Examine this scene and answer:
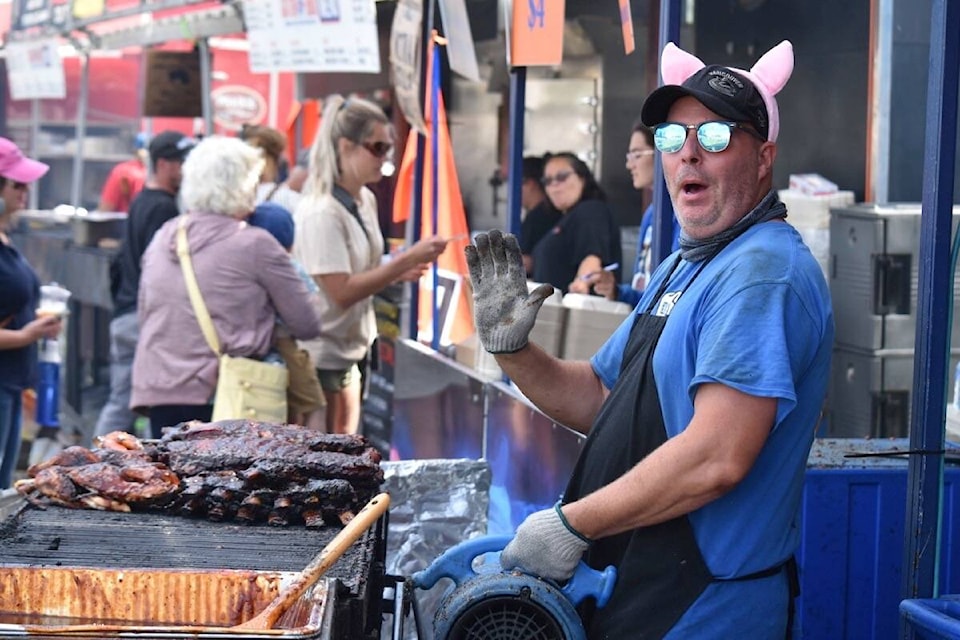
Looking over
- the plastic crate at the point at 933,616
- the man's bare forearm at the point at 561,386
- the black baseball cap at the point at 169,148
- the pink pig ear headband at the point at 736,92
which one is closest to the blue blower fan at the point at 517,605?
the man's bare forearm at the point at 561,386

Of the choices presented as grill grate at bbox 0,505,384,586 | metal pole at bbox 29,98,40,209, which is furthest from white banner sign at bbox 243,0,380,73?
metal pole at bbox 29,98,40,209

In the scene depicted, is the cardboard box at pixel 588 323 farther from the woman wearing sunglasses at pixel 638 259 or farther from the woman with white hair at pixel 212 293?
the woman with white hair at pixel 212 293

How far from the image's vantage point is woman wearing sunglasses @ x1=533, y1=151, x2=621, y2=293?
7.61 meters

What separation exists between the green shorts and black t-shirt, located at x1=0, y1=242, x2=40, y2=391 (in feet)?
4.98

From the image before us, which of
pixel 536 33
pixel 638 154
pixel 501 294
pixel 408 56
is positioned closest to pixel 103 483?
pixel 501 294

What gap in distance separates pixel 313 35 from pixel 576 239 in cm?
200

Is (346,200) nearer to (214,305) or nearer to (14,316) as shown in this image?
(214,305)

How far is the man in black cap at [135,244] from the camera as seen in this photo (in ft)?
25.8

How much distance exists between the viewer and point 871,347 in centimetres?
669

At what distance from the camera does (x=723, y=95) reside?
2822 millimetres

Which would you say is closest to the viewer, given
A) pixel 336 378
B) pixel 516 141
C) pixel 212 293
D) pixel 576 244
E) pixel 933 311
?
pixel 933 311

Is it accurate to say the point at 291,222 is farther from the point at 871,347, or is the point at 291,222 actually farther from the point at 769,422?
the point at 769,422

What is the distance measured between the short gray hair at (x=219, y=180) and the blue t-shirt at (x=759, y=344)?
3589 millimetres

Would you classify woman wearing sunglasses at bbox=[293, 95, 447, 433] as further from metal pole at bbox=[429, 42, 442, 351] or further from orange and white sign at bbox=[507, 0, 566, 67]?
orange and white sign at bbox=[507, 0, 566, 67]
